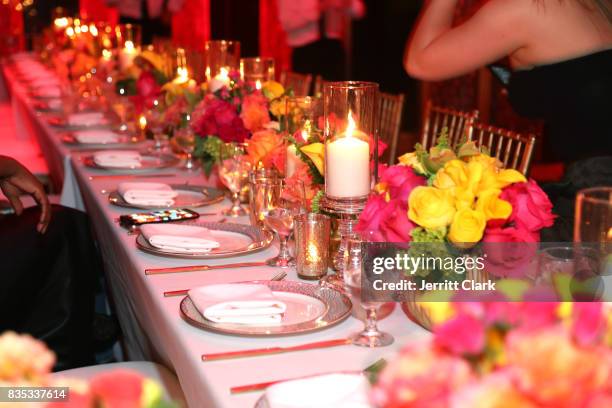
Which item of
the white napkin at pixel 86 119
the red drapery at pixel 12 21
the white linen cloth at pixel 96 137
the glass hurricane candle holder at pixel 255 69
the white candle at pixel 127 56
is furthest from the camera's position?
the red drapery at pixel 12 21

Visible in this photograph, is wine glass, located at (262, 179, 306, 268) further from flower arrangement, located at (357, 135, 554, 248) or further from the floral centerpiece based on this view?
the floral centerpiece

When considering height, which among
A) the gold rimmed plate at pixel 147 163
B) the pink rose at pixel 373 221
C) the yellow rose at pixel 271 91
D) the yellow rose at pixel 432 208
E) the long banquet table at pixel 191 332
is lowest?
the long banquet table at pixel 191 332

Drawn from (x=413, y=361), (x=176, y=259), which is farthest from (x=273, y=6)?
(x=413, y=361)

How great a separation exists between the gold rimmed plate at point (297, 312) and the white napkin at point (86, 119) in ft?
8.33

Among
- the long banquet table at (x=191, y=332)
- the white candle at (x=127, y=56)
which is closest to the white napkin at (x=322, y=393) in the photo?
the long banquet table at (x=191, y=332)

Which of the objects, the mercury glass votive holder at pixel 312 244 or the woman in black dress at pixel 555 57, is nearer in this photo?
the mercury glass votive holder at pixel 312 244

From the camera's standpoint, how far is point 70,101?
457cm

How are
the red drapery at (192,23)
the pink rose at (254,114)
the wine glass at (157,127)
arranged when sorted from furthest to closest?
the red drapery at (192,23)
the wine glass at (157,127)
the pink rose at (254,114)

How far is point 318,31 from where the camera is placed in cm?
643

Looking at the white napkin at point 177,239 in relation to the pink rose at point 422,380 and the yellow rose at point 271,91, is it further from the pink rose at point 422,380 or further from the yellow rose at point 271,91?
the pink rose at point 422,380

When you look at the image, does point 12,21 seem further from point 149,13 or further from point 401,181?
point 401,181

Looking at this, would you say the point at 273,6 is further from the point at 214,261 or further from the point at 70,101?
the point at 214,261

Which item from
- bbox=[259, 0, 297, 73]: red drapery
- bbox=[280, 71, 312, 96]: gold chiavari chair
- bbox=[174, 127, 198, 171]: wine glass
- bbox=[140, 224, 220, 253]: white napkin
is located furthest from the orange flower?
bbox=[259, 0, 297, 73]: red drapery

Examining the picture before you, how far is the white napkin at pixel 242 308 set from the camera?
4.73 feet
